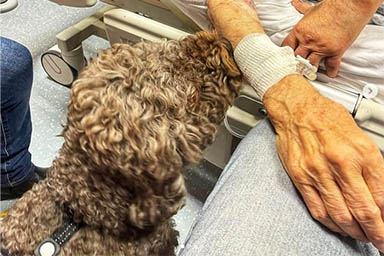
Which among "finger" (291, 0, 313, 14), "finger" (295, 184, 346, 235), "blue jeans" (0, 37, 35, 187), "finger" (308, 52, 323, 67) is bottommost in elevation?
"blue jeans" (0, 37, 35, 187)

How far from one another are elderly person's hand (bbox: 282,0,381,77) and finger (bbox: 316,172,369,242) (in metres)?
0.35

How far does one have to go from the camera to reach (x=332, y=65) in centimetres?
96

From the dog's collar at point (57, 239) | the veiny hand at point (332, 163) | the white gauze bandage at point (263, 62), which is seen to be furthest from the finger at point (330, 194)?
the dog's collar at point (57, 239)

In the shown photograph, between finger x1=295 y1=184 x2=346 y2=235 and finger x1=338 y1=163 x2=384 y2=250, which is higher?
finger x1=338 y1=163 x2=384 y2=250

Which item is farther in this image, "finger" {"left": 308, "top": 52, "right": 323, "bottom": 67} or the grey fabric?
"finger" {"left": 308, "top": 52, "right": 323, "bottom": 67}

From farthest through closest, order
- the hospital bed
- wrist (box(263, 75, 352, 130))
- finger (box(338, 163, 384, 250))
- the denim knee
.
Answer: the denim knee → the hospital bed → wrist (box(263, 75, 352, 130)) → finger (box(338, 163, 384, 250))

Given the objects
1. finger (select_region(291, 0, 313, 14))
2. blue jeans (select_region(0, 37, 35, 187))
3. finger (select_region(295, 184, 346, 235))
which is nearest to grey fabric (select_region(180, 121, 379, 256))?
finger (select_region(295, 184, 346, 235))

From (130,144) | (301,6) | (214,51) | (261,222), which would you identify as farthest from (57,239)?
(301,6)

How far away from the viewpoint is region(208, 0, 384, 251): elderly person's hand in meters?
0.68

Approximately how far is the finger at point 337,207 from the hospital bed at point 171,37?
256mm

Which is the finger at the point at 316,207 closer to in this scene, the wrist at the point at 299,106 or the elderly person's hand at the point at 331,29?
the wrist at the point at 299,106

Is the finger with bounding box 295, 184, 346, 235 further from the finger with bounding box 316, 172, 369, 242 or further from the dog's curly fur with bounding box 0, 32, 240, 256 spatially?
the dog's curly fur with bounding box 0, 32, 240, 256

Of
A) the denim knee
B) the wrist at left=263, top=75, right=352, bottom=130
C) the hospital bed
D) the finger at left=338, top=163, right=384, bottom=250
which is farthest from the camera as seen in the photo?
the denim knee

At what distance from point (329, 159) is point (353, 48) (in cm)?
41
